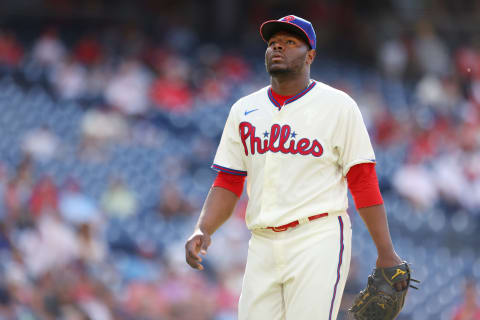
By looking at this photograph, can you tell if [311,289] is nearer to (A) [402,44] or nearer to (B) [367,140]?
(B) [367,140]

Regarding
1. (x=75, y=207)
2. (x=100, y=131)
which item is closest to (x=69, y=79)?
(x=100, y=131)

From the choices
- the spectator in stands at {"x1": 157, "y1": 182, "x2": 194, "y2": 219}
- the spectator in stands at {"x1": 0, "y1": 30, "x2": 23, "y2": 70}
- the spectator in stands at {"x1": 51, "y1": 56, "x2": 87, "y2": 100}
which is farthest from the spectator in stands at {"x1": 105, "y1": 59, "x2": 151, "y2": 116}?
the spectator in stands at {"x1": 157, "y1": 182, "x2": 194, "y2": 219}

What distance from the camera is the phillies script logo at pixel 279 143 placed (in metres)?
3.19

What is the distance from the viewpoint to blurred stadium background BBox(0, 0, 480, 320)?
7125 millimetres

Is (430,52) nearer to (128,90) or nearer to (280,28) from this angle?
(128,90)

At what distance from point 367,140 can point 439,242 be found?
6481mm

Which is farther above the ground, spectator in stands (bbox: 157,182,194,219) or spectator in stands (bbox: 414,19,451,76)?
spectator in stands (bbox: 414,19,451,76)

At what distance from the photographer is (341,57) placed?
1365 centimetres

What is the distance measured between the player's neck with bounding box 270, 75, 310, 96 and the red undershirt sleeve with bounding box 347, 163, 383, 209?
1.33 feet

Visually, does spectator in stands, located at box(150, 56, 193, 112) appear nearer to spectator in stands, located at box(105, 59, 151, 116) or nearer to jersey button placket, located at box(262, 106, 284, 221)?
spectator in stands, located at box(105, 59, 151, 116)

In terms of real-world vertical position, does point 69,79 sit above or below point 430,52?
below

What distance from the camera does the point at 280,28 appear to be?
10.8 feet

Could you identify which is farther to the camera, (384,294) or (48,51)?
(48,51)

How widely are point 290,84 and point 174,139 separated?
6.82 meters
